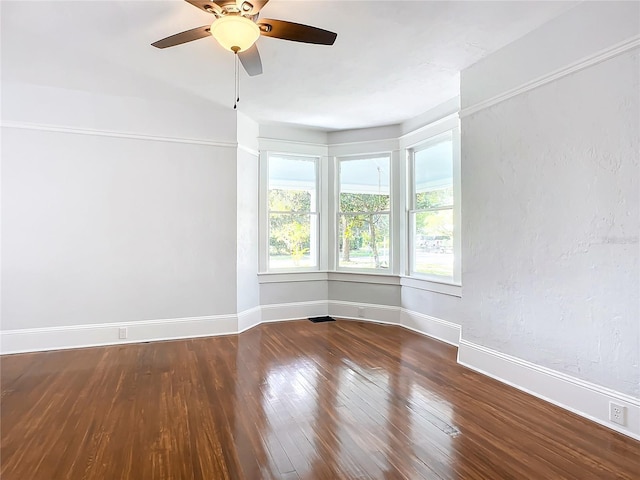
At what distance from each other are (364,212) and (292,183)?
1.16 metres

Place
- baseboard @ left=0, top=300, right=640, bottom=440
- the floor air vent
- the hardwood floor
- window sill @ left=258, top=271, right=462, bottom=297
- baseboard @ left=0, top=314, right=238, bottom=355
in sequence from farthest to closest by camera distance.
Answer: the floor air vent, window sill @ left=258, top=271, right=462, bottom=297, baseboard @ left=0, top=314, right=238, bottom=355, baseboard @ left=0, top=300, right=640, bottom=440, the hardwood floor

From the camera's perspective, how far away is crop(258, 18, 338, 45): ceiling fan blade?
2271 millimetres

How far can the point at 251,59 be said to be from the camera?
2.71 m

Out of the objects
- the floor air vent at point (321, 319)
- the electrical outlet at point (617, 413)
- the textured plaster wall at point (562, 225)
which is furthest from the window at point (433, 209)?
the electrical outlet at point (617, 413)

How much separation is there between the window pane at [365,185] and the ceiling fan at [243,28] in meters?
3.27

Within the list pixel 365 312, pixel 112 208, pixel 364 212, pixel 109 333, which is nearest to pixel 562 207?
pixel 364 212

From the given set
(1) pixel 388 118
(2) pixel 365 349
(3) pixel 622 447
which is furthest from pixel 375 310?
(3) pixel 622 447

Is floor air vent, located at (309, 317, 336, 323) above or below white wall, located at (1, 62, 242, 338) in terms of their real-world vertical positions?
below

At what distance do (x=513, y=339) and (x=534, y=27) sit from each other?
2485 mm

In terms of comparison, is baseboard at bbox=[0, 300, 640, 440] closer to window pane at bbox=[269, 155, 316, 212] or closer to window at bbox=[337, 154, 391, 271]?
window at bbox=[337, 154, 391, 271]

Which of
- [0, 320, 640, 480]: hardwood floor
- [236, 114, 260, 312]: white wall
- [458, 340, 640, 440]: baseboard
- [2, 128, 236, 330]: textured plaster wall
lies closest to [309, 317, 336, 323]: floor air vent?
[236, 114, 260, 312]: white wall

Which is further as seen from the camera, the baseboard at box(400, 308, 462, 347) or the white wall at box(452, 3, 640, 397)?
the baseboard at box(400, 308, 462, 347)

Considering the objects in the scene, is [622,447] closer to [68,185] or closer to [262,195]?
[262,195]

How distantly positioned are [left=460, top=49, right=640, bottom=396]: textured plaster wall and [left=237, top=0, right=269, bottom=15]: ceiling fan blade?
86.8 inches
